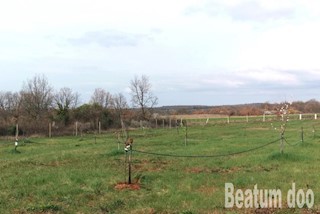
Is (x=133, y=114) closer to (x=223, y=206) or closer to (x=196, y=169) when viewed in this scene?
(x=196, y=169)

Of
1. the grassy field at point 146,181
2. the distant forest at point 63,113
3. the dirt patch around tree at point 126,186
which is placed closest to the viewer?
the grassy field at point 146,181

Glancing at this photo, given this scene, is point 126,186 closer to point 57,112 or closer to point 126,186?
point 126,186

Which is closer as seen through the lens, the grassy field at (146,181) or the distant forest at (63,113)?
the grassy field at (146,181)

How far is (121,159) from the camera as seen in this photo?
17781mm

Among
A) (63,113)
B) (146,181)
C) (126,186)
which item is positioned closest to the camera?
(126,186)

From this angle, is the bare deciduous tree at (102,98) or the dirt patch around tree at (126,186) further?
the bare deciduous tree at (102,98)

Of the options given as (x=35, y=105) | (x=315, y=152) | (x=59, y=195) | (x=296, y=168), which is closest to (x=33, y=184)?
(x=59, y=195)

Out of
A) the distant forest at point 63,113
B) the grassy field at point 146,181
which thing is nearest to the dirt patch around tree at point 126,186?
the grassy field at point 146,181

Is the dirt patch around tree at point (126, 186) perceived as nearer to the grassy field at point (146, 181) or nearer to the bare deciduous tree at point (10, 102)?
the grassy field at point (146, 181)

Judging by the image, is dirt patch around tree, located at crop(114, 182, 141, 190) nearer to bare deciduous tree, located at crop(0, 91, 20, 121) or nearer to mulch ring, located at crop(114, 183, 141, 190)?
mulch ring, located at crop(114, 183, 141, 190)

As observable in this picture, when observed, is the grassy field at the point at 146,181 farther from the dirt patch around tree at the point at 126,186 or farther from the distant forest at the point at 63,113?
the distant forest at the point at 63,113

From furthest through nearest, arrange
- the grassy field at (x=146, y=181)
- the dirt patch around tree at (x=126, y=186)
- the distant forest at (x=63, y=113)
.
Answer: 1. the distant forest at (x=63, y=113)
2. the dirt patch around tree at (x=126, y=186)
3. the grassy field at (x=146, y=181)

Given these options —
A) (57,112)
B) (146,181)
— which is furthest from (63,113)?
(146,181)

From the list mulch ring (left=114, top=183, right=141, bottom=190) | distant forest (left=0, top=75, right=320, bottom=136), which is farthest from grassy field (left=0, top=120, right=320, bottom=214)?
distant forest (left=0, top=75, right=320, bottom=136)
